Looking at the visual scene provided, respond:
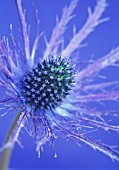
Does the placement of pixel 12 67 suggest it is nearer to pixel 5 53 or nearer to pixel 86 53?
pixel 5 53

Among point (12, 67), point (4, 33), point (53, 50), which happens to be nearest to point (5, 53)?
point (12, 67)

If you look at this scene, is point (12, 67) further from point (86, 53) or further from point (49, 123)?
point (86, 53)

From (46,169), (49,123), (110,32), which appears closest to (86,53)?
(110,32)

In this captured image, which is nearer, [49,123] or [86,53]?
[49,123]

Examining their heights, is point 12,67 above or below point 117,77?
below

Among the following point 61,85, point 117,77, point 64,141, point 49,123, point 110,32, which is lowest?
point 49,123

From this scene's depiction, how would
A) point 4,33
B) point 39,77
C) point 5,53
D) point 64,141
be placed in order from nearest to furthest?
point 5,53, point 39,77, point 4,33, point 64,141

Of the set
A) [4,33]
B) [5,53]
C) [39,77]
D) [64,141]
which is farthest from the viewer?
[64,141]
